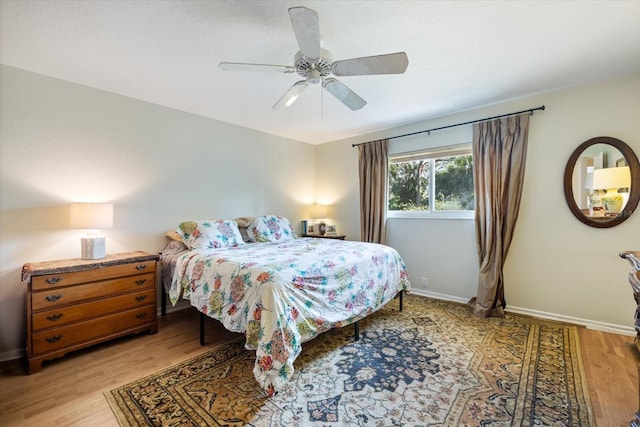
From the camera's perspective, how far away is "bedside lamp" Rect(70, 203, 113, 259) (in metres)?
2.38

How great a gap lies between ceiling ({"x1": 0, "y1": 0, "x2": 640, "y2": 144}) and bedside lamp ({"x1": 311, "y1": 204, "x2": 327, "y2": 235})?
7.37ft

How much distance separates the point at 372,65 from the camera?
5.89ft

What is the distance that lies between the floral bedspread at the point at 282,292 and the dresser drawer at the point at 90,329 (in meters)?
0.34

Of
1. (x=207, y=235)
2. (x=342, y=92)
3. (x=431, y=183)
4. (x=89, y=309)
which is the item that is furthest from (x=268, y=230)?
(x=431, y=183)

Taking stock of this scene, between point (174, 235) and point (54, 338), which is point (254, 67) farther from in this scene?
point (54, 338)

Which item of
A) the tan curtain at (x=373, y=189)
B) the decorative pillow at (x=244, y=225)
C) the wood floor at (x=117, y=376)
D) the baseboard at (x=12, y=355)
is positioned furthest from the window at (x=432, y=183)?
the baseboard at (x=12, y=355)

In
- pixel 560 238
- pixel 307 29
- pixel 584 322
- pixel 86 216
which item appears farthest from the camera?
pixel 560 238

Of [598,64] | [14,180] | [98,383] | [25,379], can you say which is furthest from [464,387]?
[14,180]

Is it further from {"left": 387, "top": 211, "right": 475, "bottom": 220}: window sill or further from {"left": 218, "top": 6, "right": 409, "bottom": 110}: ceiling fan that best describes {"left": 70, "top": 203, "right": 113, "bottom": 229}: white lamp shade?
{"left": 387, "top": 211, "right": 475, "bottom": 220}: window sill

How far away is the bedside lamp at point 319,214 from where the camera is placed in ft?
15.7

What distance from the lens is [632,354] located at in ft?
7.11

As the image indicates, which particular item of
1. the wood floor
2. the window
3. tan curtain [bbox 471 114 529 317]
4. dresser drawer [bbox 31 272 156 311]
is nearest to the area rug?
the wood floor

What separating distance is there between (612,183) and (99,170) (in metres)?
5.05

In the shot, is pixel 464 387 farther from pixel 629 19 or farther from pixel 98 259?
pixel 98 259
